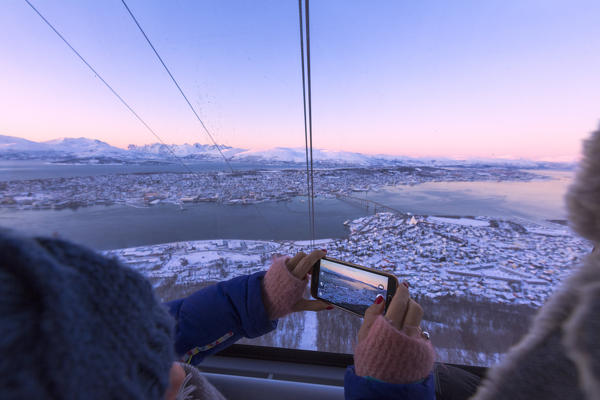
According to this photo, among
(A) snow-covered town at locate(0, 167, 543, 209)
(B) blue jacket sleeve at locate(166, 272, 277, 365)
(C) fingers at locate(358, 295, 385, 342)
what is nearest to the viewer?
(C) fingers at locate(358, 295, 385, 342)

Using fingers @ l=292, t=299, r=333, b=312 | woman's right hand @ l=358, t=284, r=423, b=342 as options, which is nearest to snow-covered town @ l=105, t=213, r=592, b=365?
fingers @ l=292, t=299, r=333, b=312

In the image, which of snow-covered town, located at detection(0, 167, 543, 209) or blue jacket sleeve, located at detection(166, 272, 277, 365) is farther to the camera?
snow-covered town, located at detection(0, 167, 543, 209)

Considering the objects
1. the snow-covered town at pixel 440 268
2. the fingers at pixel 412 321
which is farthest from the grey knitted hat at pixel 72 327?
the snow-covered town at pixel 440 268

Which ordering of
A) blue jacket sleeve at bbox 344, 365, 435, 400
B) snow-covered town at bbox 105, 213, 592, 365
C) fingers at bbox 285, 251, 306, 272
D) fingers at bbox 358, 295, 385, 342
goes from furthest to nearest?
snow-covered town at bbox 105, 213, 592, 365, fingers at bbox 285, 251, 306, 272, fingers at bbox 358, 295, 385, 342, blue jacket sleeve at bbox 344, 365, 435, 400

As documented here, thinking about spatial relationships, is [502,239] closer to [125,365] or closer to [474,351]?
[474,351]

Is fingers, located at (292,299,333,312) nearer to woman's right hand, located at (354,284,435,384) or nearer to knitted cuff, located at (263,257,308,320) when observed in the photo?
knitted cuff, located at (263,257,308,320)

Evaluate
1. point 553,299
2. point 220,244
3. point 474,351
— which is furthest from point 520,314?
point 220,244

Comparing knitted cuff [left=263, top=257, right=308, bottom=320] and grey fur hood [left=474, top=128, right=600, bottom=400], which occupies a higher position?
grey fur hood [left=474, top=128, right=600, bottom=400]
